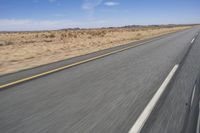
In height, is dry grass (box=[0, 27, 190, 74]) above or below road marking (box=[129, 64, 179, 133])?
below

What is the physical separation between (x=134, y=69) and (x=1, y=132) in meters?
5.61

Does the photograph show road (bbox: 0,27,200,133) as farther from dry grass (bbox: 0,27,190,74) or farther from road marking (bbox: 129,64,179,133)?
dry grass (bbox: 0,27,190,74)

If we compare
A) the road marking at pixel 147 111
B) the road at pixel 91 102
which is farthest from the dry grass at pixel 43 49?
the road marking at pixel 147 111

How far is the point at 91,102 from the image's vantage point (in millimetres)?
4477

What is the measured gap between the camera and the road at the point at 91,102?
339 centimetres

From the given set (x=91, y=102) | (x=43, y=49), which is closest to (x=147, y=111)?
(x=91, y=102)

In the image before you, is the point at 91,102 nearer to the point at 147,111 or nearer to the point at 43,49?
the point at 147,111

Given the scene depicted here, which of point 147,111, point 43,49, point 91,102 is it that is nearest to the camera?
point 147,111

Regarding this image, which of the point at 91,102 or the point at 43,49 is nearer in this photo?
the point at 91,102

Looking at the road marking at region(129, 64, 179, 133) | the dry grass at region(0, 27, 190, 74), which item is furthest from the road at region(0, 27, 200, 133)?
the dry grass at region(0, 27, 190, 74)

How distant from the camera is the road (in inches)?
133

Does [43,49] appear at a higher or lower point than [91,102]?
lower

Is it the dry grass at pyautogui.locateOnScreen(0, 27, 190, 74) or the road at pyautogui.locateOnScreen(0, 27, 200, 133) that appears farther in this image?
the dry grass at pyautogui.locateOnScreen(0, 27, 190, 74)

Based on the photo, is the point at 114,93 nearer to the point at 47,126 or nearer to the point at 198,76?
the point at 47,126
